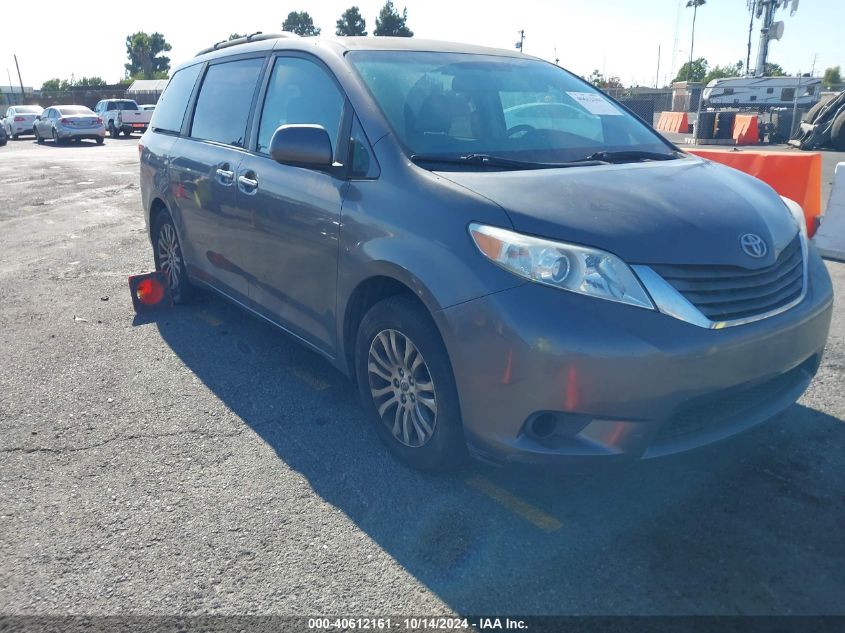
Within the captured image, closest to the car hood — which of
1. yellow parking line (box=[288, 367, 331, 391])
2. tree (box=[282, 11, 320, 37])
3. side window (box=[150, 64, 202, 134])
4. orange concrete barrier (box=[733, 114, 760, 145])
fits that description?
yellow parking line (box=[288, 367, 331, 391])

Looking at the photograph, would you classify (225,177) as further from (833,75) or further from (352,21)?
(833,75)

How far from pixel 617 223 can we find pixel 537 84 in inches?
66.9

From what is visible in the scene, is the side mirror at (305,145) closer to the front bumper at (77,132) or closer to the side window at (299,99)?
the side window at (299,99)

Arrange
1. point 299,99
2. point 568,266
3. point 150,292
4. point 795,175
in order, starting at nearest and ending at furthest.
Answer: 1. point 568,266
2. point 299,99
3. point 150,292
4. point 795,175

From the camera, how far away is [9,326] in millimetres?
5625

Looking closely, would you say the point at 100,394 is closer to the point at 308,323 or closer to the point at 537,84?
the point at 308,323

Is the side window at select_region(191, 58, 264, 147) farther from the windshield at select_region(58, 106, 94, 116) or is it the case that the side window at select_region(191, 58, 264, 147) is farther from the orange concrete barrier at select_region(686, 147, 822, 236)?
the windshield at select_region(58, 106, 94, 116)

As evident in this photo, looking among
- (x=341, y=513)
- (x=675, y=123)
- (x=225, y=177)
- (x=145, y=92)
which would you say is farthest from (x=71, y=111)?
(x=341, y=513)

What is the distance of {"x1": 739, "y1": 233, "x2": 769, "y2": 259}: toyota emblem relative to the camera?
285cm

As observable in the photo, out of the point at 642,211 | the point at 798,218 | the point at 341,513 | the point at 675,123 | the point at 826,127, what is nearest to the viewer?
the point at 642,211

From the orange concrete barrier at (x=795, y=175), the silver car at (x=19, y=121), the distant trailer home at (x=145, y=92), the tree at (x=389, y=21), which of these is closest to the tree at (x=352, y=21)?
the tree at (x=389, y=21)

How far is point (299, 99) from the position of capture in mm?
3957

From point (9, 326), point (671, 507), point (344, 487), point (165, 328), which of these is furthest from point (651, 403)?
point (9, 326)

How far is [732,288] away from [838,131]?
66.4 feet
